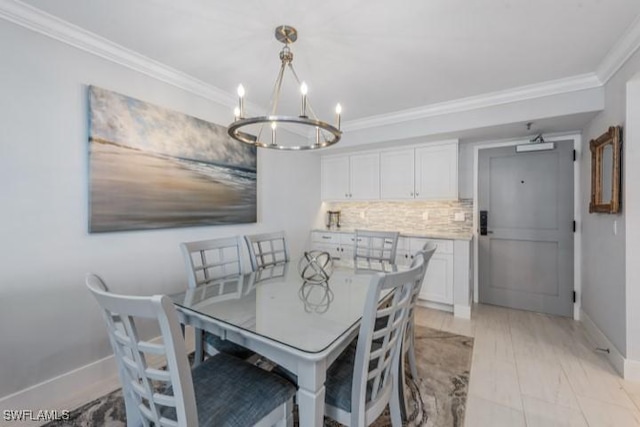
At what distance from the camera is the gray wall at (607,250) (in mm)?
2105

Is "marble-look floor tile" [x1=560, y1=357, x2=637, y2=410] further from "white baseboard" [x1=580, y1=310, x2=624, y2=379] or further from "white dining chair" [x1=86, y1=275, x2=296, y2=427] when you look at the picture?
"white dining chair" [x1=86, y1=275, x2=296, y2=427]

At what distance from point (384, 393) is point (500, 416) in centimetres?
99

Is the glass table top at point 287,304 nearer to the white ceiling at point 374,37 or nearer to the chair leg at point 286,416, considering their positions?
the chair leg at point 286,416

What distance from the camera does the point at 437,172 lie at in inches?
141

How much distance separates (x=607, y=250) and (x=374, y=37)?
2.66 metres

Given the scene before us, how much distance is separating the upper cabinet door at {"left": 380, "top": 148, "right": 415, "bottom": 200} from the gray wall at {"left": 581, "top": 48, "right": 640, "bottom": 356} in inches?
70.7

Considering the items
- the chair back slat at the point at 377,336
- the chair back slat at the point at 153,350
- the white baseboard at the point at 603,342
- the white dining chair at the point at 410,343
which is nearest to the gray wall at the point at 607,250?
the white baseboard at the point at 603,342

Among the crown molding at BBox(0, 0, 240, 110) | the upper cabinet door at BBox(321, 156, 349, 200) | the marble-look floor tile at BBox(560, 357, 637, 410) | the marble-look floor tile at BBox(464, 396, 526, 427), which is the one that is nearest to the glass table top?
the marble-look floor tile at BBox(464, 396, 526, 427)

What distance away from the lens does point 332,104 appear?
3.14 metres

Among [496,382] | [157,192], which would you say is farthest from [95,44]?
[496,382]

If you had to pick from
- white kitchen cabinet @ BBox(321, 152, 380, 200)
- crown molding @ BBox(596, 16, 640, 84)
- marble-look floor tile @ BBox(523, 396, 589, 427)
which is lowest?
marble-look floor tile @ BBox(523, 396, 589, 427)

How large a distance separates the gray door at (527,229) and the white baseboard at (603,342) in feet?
1.09

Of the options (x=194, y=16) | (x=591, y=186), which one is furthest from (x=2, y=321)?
(x=591, y=186)

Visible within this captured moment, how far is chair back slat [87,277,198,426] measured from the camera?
822mm
